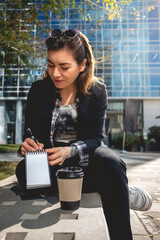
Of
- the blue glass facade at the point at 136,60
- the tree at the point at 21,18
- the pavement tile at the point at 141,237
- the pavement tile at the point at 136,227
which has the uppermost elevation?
the blue glass facade at the point at 136,60

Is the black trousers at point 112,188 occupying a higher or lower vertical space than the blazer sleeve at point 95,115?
lower

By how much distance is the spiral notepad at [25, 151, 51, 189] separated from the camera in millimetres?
1303

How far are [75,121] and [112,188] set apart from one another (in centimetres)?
83

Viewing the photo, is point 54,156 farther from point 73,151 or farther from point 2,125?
point 2,125

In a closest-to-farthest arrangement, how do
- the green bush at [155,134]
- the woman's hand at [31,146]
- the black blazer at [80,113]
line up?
the woman's hand at [31,146] → the black blazer at [80,113] → the green bush at [155,134]

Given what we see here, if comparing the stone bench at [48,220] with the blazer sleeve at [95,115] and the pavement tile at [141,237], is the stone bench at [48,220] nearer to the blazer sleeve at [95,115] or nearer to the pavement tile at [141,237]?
the pavement tile at [141,237]

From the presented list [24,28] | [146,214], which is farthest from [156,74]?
[146,214]

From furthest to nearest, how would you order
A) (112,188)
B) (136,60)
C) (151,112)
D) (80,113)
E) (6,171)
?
1. (151,112)
2. (136,60)
3. (6,171)
4. (80,113)
5. (112,188)

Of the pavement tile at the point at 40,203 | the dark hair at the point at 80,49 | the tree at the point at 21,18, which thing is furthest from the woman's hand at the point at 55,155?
the tree at the point at 21,18

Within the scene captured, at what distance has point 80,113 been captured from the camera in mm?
2059

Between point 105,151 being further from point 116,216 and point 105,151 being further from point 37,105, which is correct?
point 37,105

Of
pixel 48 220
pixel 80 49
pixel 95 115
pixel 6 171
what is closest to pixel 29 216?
pixel 48 220

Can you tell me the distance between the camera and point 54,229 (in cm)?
159

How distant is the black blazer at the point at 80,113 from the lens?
208 centimetres
